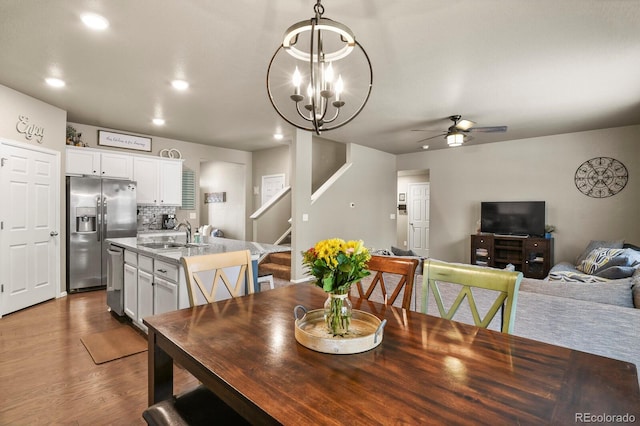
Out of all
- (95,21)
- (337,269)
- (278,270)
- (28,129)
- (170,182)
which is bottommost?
(278,270)

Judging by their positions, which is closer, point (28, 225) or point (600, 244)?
point (28, 225)

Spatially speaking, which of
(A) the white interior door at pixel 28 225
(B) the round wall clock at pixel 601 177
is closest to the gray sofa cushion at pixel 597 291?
(B) the round wall clock at pixel 601 177

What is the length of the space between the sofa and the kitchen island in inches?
70.1

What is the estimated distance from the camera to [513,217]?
6008mm

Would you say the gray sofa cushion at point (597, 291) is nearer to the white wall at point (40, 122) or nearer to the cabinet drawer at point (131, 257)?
the cabinet drawer at point (131, 257)

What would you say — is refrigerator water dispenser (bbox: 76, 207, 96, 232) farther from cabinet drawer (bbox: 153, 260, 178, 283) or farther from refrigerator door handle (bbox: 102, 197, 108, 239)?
cabinet drawer (bbox: 153, 260, 178, 283)

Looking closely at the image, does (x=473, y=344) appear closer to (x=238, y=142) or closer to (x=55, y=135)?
(x=55, y=135)

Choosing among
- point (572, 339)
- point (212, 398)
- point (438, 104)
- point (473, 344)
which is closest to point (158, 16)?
point (212, 398)

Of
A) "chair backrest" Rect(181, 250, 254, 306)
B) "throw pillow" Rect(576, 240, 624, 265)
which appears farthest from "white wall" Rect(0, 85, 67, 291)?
"throw pillow" Rect(576, 240, 624, 265)

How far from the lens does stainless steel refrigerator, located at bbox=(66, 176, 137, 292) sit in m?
4.60

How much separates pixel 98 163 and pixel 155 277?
10.8ft

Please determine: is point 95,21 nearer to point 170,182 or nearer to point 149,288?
point 149,288

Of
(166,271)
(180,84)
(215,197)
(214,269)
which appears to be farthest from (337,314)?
(215,197)

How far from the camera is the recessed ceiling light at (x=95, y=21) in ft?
7.38
